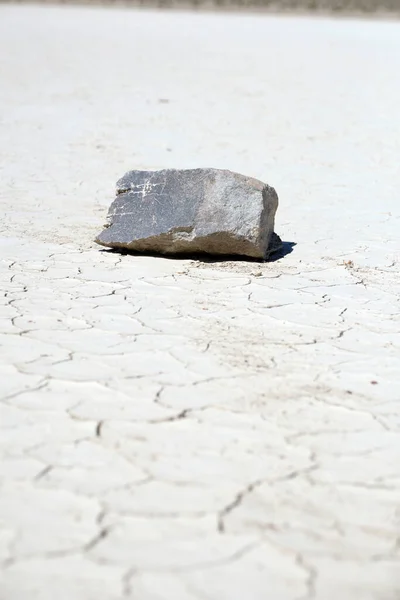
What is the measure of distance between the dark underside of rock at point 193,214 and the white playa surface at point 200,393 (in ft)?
0.36

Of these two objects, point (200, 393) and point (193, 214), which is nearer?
point (200, 393)

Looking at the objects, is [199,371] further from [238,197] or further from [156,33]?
[156,33]

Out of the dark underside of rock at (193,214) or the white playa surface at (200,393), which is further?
the dark underside of rock at (193,214)

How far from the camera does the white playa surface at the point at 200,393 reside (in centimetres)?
223

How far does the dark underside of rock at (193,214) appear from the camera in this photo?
189 inches

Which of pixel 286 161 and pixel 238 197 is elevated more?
pixel 238 197

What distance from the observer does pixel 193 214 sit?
4.82 meters

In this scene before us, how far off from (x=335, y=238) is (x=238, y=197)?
0.91 metres

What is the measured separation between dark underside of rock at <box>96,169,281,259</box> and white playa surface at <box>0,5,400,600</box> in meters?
0.11

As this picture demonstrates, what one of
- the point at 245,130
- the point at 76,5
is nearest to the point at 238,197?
the point at 245,130

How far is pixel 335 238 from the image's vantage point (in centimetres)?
550

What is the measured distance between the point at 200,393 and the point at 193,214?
1784mm

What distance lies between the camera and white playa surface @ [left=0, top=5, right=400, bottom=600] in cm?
223

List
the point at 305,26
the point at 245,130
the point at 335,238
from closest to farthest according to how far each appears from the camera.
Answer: the point at 335,238 → the point at 245,130 → the point at 305,26
